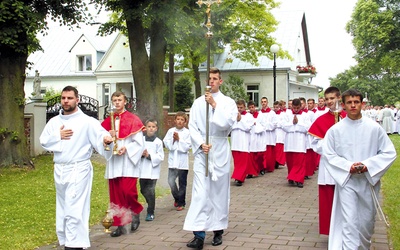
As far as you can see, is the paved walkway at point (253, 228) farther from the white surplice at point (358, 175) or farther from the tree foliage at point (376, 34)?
the tree foliage at point (376, 34)

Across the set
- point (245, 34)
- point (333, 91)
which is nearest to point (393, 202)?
point (333, 91)

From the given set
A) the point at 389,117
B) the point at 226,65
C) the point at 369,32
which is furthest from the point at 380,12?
the point at 226,65

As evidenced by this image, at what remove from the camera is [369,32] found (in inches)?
1564

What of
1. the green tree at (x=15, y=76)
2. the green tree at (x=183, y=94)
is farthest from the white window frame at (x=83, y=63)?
the green tree at (x=15, y=76)

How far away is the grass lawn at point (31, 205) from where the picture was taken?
26.0ft

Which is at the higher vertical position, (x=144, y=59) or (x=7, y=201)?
(x=144, y=59)

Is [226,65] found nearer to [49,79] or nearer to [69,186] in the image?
[49,79]

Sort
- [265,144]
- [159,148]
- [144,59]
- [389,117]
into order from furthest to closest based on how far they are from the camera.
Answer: [389,117], [144,59], [265,144], [159,148]

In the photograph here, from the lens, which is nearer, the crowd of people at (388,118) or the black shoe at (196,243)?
the black shoe at (196,243)

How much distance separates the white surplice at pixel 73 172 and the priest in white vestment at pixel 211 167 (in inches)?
51.5

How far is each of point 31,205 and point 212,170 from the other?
14.6ft

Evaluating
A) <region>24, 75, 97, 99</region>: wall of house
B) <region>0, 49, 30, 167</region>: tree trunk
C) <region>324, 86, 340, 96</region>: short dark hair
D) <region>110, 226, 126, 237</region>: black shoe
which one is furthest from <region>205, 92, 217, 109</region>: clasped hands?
<region>24, 75, 97, 99</region>: wall of house

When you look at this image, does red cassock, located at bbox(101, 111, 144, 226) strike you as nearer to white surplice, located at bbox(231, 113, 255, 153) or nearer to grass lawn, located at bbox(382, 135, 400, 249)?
grass lawn, located at bbox(382, 135, 400, 249)

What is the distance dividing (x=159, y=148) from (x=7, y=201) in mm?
3449
